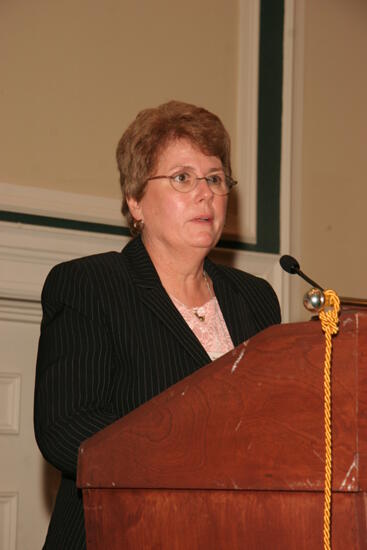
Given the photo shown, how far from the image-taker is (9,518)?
3.28 m

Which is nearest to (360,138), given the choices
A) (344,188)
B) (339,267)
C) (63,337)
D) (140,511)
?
(344,188)

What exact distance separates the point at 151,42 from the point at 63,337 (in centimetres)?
211

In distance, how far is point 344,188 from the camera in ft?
14.0

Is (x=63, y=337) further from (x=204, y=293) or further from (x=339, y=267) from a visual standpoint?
(x=339, y=267)

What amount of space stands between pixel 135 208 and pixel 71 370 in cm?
78

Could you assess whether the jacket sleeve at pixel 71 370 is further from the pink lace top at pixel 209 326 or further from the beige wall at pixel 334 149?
the beige wall at pixel 334 149

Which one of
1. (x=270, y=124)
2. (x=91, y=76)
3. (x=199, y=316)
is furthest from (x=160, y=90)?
(x=199, y=316)

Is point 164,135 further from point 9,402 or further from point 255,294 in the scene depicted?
point 9,402

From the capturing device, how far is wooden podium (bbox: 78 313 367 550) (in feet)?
3.97

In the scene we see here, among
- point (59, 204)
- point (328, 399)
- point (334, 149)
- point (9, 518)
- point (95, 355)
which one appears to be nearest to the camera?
point (328, 399)

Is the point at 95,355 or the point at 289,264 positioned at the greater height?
the point at 289,264

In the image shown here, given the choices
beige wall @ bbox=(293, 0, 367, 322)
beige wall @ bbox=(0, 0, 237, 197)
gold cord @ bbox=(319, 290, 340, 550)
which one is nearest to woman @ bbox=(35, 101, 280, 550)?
gold cord @ bbox=(319, 290, 340, 550)

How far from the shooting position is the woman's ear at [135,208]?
2605mm

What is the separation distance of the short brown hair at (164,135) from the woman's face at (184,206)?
0.02m
